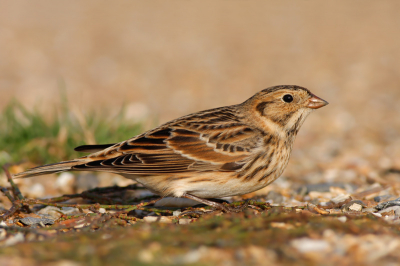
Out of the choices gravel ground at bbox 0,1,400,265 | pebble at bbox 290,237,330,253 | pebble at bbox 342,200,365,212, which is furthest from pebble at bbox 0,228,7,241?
pebble at bbox 342,200,365,212

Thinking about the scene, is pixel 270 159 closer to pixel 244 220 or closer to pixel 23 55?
pixel 244 220

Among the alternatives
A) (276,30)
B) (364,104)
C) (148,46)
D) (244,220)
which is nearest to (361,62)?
(364,104)

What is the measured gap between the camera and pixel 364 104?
1184 centimetres

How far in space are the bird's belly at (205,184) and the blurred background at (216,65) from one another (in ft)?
7.70

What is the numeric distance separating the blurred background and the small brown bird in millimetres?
1900

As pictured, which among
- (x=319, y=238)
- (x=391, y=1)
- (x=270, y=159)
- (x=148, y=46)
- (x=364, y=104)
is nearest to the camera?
(x=319, y=238)

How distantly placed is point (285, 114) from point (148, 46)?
11074 mm

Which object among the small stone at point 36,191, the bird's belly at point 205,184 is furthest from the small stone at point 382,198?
the small stone at point 36,191

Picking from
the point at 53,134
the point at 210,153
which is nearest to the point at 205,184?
the point at 210,153

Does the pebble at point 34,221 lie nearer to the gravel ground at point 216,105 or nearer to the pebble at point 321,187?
the gravel ground at point 216,105

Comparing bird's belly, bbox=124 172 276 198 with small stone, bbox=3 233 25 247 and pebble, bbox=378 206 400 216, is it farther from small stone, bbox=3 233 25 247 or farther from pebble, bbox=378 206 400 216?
small stone, bbox=3 233 25 247

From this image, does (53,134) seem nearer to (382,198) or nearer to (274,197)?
(274,197)

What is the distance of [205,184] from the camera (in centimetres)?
532

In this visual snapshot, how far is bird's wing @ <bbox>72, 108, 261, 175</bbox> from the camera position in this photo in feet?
17.4
